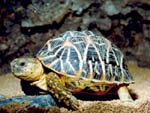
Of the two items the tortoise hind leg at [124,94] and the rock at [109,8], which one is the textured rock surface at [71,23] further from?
the tortoise hind leg at [124,94]

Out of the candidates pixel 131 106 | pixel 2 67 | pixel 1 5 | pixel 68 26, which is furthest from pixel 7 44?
pixel 131 106

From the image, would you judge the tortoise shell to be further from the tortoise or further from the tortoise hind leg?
the tortoise hind leg

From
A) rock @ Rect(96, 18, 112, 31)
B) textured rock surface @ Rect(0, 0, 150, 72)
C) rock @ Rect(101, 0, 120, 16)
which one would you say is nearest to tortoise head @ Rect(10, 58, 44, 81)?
textured rock surface @ Rect(0, 0, 150, 72)

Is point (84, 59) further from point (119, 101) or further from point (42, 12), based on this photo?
point (42, 12)

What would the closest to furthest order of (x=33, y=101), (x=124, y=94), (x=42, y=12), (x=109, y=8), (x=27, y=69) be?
(x=33, y=101), (x=27, y=69), (x=124, y=94), (x=42, y=12), (x=109, y=8)

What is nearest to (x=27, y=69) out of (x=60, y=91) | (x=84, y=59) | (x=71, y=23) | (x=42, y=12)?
(x=60, y=91)

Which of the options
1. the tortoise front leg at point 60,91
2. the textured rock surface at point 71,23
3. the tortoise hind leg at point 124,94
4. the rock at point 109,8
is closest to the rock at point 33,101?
the tortoise front leg at point 60,91
